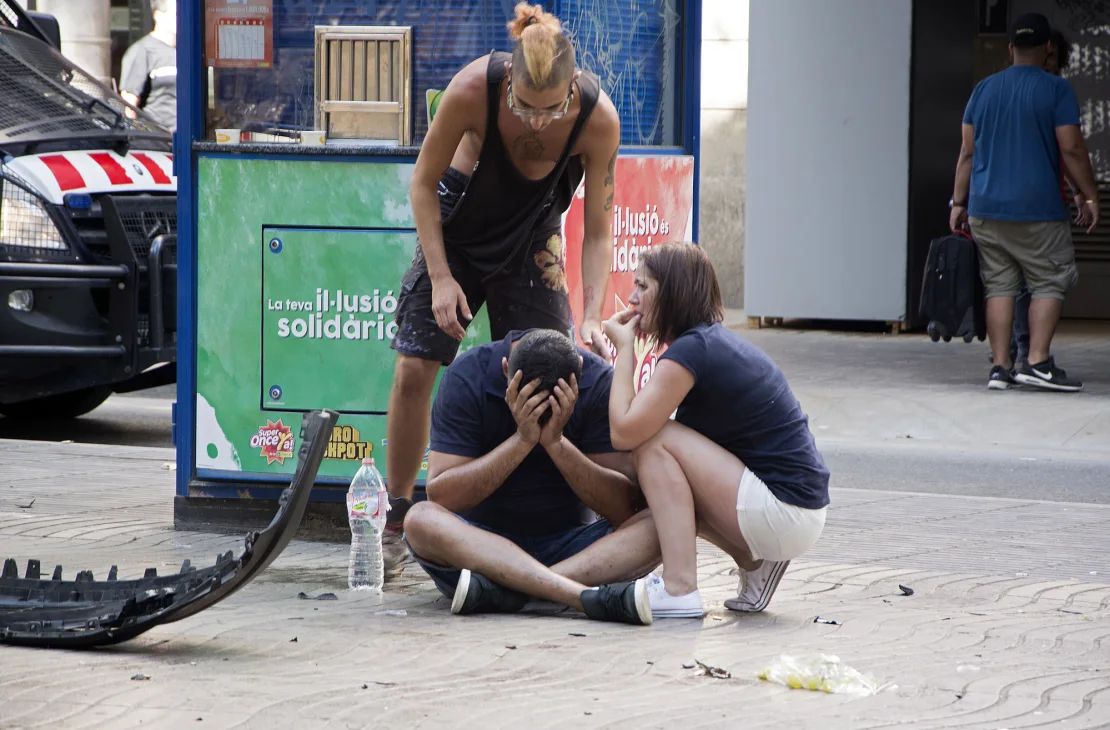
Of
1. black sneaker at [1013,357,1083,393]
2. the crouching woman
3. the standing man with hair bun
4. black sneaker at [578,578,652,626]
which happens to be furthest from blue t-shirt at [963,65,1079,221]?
black sneaker at [578,578,652,626]

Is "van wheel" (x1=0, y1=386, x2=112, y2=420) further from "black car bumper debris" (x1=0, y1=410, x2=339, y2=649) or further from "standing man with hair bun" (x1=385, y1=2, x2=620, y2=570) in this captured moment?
"black car bumper debris" (x1=0, y1=410, x2=339, y2=649)

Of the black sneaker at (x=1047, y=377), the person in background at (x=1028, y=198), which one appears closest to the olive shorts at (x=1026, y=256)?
the person in background at (x=1028, y=198)

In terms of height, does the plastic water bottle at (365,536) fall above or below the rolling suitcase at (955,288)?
below

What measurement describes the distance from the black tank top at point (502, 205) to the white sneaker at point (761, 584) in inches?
51.1

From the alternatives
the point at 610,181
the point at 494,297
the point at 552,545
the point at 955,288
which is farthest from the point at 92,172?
the point at 955,288

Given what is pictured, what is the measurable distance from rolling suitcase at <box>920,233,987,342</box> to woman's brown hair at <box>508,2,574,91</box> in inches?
217

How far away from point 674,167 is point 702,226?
8.42 metres

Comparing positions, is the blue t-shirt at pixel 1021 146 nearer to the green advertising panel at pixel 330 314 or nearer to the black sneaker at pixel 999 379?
the black sneaker at pixel 999 379

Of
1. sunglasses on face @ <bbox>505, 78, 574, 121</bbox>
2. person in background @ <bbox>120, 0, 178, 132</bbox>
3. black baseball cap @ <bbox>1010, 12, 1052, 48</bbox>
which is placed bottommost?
sunglasses on face @ <bbox>505, 78, 574, 121</bbox>

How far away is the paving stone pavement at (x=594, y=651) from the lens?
4062 mm

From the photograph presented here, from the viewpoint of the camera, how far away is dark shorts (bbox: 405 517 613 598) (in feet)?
17.1

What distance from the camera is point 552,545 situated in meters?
5.30

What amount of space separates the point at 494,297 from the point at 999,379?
5132 millimetres

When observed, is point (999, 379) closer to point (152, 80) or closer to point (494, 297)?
point (494, 297)
